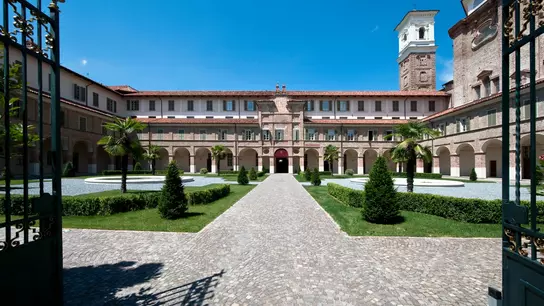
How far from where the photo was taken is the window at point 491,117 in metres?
26.7

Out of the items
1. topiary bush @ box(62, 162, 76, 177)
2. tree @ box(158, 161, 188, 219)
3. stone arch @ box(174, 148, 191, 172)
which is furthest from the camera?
stone arch @ box(174, 148, 191, 172)

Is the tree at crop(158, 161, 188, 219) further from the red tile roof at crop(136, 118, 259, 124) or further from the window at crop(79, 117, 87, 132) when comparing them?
the red tile roof at crop(136, 118, 259, 124)

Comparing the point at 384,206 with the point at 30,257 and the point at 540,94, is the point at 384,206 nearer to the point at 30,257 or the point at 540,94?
the point at 30,257

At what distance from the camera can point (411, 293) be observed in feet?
13.7

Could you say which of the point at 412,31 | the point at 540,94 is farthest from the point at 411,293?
the point at 412,31

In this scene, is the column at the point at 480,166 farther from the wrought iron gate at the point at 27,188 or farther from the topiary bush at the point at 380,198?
the wrought iron gate at the point at 27,188

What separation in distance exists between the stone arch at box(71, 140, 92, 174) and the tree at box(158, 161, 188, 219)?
1292 inches

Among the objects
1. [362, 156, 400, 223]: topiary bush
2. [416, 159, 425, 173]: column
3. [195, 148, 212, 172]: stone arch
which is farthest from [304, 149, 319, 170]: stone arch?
[362, 156, 400, 223]: topiary bush

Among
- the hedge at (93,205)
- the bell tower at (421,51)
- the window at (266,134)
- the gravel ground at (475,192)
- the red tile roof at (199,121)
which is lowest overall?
the gravel ground at (475,192)

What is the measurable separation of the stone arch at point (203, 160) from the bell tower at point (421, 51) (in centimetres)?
3831

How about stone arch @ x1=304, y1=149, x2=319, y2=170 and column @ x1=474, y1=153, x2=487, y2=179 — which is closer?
column @ x1=474, y1=153, x2=487, y2=179

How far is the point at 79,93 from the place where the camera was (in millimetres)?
34969

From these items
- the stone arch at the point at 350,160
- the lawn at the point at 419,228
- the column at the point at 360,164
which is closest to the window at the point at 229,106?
the stone arch at the point at 350,160

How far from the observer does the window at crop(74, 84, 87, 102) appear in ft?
113
